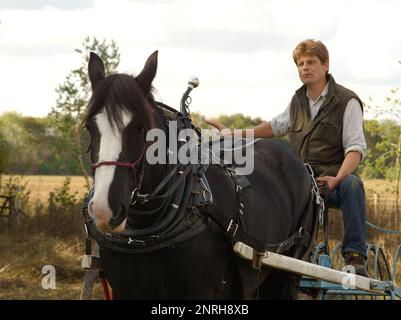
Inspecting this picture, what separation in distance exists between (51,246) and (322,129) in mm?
8941

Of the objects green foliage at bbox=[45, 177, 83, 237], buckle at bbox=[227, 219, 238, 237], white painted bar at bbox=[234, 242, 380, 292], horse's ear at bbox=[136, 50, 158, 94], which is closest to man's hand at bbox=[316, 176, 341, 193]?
white painted bar at bbox=[234, 242, 380, 292]

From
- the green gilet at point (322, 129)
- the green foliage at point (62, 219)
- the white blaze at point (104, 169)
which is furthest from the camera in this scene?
the green foliage at point (62, 219)

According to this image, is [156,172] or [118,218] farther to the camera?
[156,172]

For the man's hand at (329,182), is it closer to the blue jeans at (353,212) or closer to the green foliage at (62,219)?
the blue jeans at (353,212)

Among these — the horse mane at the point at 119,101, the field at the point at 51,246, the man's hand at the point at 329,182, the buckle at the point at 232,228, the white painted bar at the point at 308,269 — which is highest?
the horse mane at the point at 119,101

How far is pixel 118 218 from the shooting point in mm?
3342

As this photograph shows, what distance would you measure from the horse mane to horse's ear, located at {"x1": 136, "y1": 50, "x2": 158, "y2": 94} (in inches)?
4.8

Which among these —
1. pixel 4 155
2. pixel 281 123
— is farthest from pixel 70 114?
pixel 281 123

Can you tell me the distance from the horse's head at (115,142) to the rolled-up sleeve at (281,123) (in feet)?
7.89

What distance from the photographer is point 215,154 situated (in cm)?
475

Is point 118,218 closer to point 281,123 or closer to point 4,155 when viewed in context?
point 281,123

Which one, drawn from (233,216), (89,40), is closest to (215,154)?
(233,216)

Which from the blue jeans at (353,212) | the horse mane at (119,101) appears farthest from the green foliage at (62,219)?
the horse mane at (119,101)

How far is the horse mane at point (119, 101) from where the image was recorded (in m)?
3.52
